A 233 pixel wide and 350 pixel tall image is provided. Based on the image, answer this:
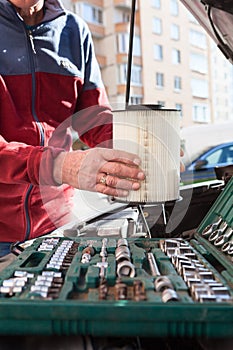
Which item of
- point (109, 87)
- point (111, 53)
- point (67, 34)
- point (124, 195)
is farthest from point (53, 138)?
point (111, 53)

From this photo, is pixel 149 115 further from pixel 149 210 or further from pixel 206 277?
pixel 149 210

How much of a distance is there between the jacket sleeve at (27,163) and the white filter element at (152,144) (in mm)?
122

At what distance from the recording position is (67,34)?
1.10 m

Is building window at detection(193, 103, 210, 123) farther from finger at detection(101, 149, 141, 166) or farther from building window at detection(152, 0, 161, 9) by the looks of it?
finger at detection(101, 149, 141, 166)

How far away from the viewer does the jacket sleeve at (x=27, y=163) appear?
752 millimetres

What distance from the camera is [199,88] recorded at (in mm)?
11984

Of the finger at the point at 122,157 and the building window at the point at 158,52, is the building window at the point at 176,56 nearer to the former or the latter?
the building window at the point at 158,52

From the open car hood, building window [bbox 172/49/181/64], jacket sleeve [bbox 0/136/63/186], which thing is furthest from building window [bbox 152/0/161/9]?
jacket sleeve [bbox 0/136/63/186]

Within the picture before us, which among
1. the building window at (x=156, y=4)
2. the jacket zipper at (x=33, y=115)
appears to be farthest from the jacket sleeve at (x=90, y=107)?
the building window at (x=156, y=4)

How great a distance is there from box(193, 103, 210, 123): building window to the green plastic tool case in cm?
1117

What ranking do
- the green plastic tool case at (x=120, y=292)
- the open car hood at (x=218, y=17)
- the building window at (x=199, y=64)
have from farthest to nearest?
the building window at (x=199, y=64), the open car hood at (x=218, y=17), the green plastic tool case at (x=120, y=292)

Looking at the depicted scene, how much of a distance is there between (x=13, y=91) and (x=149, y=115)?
0.42m

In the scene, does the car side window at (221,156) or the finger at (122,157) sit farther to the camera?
the car side window at (221,156)

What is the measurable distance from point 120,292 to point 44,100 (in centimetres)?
62
